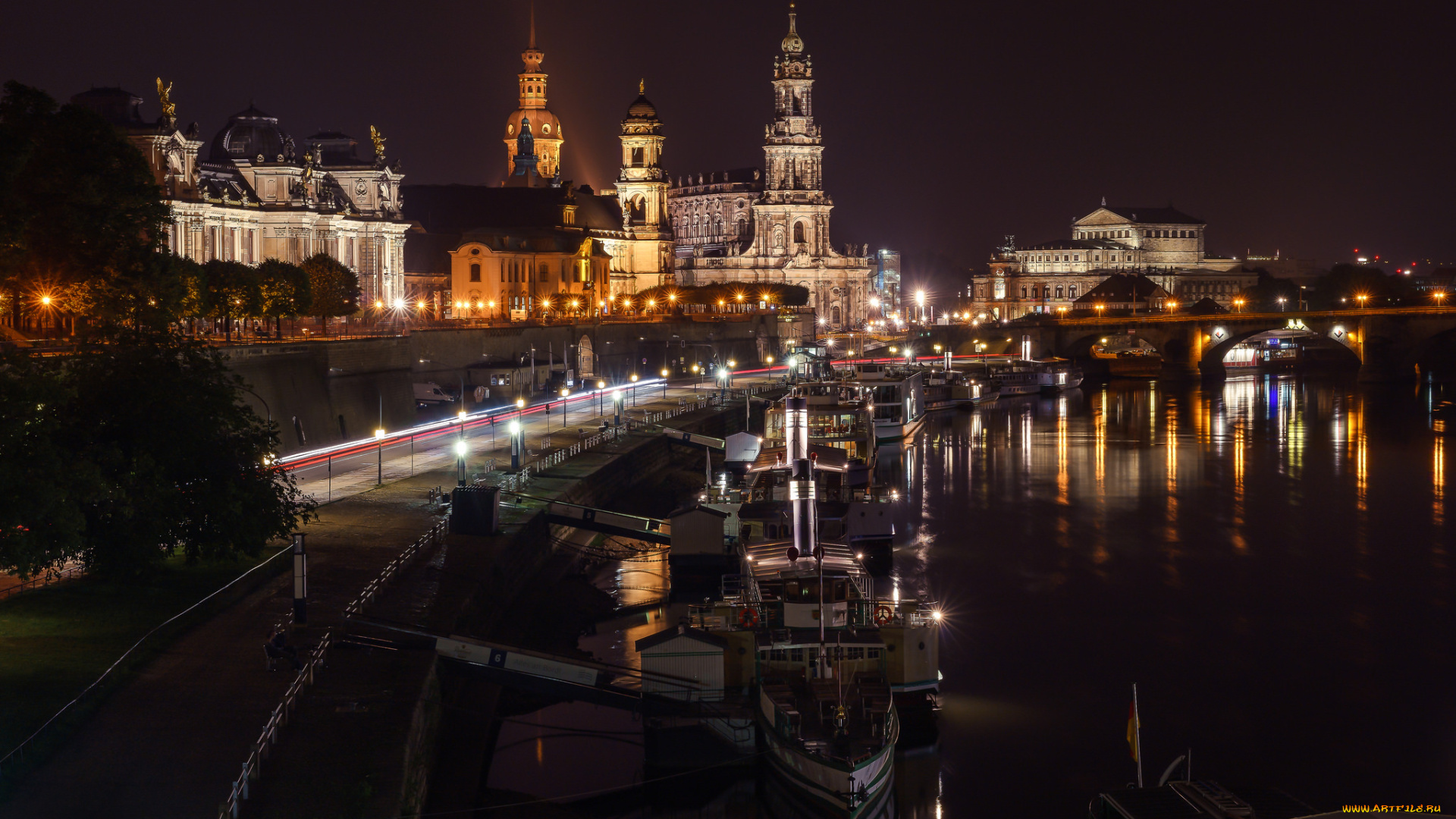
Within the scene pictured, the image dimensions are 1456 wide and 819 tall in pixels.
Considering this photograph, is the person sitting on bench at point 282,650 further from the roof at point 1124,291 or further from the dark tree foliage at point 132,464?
the roof at point 1124,291

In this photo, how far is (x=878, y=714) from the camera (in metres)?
23.7

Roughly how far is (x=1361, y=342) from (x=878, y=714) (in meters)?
105

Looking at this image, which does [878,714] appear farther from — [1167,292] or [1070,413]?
[1167,292]

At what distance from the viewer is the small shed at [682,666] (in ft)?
82.8

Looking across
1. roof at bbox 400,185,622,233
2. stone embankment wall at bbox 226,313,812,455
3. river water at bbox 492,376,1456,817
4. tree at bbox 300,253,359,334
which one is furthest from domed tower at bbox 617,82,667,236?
river water at bbox 492,376,1456,817

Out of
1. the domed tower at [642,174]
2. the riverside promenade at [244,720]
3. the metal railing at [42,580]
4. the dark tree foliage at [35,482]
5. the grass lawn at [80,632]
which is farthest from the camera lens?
the domed tower at [642,174]

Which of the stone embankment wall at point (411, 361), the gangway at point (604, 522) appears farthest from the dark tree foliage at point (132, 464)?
the stone embankment wall at point (411, 361)

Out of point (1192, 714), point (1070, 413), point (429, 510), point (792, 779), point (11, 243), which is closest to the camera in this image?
point (792, 779)

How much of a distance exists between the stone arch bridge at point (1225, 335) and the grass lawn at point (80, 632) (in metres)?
105

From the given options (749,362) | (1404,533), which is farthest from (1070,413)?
(1404,533)

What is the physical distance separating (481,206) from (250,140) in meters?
40.1

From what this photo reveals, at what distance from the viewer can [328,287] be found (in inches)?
2852

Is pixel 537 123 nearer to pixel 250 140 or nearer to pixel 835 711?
pixel 250 140

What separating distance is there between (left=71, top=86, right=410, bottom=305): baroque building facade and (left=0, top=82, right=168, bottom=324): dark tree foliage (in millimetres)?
19995
